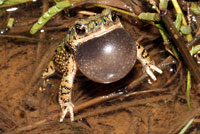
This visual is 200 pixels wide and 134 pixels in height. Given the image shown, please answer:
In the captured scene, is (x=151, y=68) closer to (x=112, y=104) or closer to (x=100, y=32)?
(x=112, y=104)

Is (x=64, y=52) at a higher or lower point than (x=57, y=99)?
higher

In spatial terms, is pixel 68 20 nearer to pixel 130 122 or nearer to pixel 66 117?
pixel 66 117

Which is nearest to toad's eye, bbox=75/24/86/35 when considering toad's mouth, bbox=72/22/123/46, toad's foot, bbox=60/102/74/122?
toad's mouth, bbox=72/22/123/46

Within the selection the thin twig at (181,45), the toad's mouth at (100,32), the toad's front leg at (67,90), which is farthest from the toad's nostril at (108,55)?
the toad's front leg at (67,90)

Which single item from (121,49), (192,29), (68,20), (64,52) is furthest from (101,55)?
(68,20)

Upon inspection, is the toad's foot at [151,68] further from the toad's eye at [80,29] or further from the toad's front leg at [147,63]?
the toad's eye at [80,29]

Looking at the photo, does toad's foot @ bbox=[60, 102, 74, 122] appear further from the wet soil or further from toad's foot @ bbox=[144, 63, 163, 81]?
toad's foot @ bbox=[144, 63, 163, 81]
